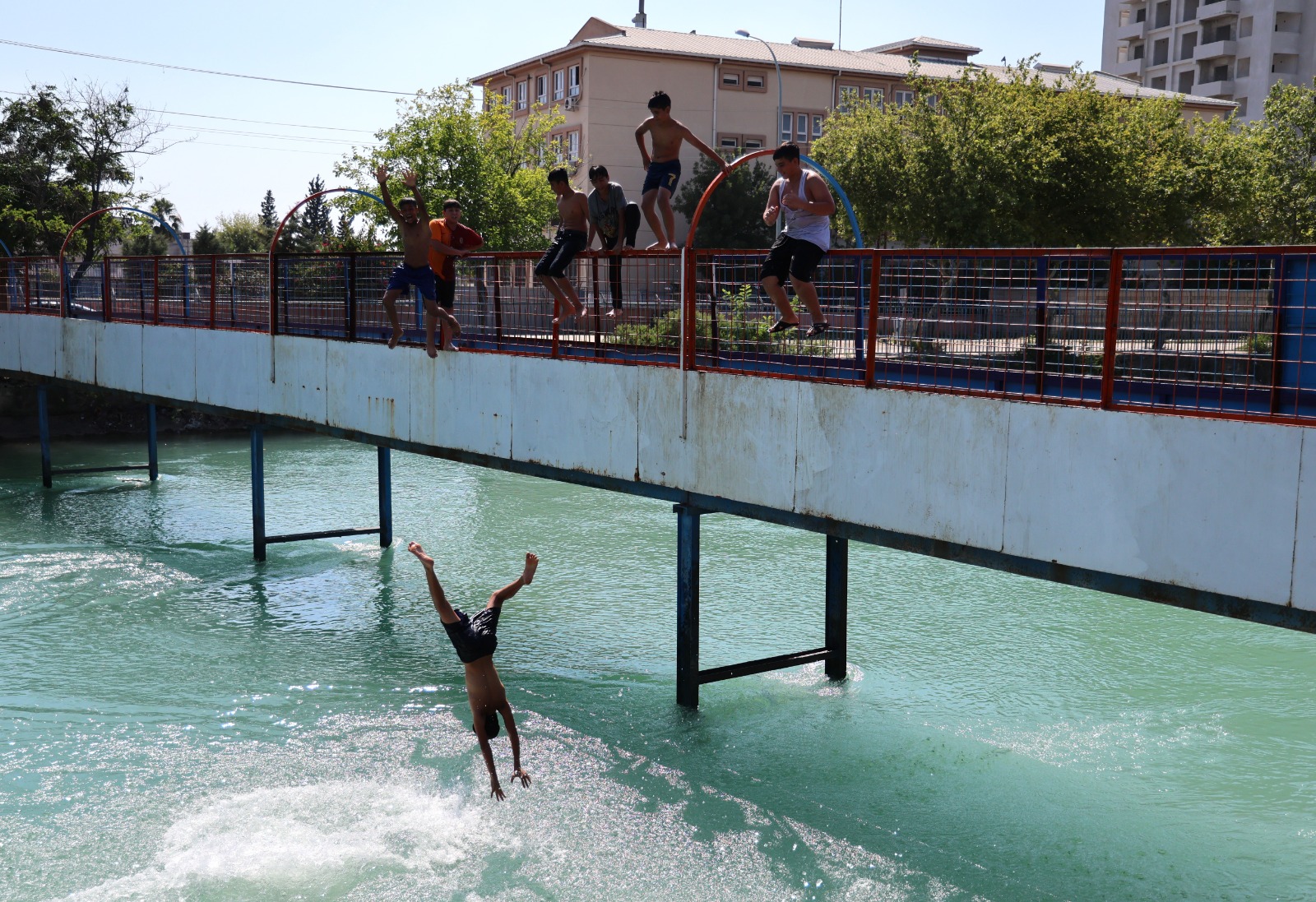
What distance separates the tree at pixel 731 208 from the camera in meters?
50.8

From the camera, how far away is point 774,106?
5312 cm

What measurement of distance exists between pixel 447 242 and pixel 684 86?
40923 millimetres

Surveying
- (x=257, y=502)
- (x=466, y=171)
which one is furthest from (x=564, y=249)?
(x=466, y=171)

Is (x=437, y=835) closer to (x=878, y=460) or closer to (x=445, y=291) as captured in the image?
(x=878, y=460)

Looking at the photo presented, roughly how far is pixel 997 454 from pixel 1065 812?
423 centimetres

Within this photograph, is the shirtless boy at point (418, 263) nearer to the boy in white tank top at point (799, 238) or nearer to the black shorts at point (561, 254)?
the black shorts at point (561, 254)

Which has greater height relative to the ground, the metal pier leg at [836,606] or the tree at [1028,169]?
the tree at [1028,169]

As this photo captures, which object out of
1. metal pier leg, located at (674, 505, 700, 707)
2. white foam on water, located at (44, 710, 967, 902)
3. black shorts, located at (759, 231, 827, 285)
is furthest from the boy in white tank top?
white foam on water, located at (44, 710, 967, 902)

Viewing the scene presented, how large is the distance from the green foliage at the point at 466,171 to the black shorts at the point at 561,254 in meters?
27.5

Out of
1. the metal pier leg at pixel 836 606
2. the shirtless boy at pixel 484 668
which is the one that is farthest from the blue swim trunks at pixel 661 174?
the shirtless boy at pixel 484 668

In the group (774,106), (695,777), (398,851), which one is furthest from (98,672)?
(774,106)

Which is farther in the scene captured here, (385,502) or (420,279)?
(385,502)

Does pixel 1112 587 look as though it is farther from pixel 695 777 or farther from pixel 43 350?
pixel 43 350

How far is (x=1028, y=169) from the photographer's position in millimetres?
28203
